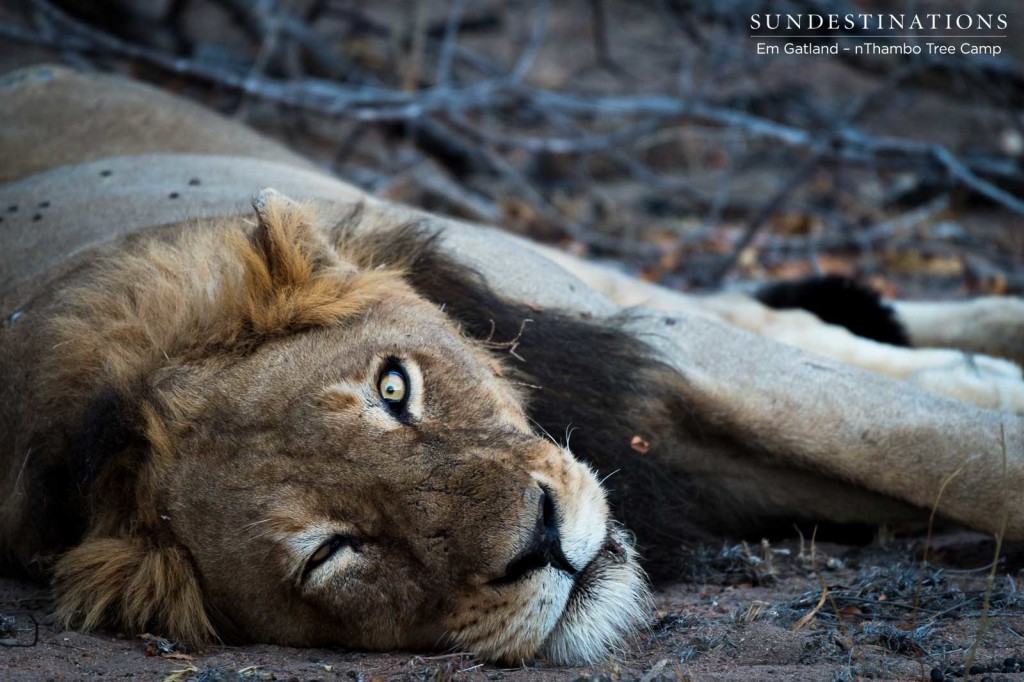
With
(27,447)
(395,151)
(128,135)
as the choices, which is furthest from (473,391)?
(395,151)

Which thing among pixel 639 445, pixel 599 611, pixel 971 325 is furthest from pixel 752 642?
pixel 971 325

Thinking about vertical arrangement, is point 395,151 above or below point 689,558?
above

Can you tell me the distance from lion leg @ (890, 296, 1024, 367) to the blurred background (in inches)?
39.1

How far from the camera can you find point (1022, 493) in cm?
289

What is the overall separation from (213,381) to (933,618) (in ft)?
5.68

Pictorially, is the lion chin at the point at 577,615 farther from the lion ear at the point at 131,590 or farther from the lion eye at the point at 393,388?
the lion ear at the point at 131,590

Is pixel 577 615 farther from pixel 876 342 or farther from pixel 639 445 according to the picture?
pixel 876 342

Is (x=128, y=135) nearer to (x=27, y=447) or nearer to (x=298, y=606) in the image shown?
(x=27, y=447)

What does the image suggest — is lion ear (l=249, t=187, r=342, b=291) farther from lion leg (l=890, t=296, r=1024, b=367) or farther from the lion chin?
lion leg (l=890, t=296, r=1024, b=367)

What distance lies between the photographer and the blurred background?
19.0ft

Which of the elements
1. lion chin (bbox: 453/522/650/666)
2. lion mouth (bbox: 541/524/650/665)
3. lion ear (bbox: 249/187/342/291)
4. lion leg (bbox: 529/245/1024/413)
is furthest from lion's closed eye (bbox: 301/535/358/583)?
lion leg (bbox: 529/245/1024/413)

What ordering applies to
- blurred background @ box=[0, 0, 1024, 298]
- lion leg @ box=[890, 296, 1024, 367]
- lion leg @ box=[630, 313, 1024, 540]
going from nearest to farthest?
1. lion leg @ box=[630, 313, 1024, 540]
2. lion leg @ box=[890, 296, 1024, 367]
3. blurred background @ box=[0, 0, 1024, 298]

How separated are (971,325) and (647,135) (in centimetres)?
289

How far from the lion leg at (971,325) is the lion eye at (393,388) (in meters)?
2.72
